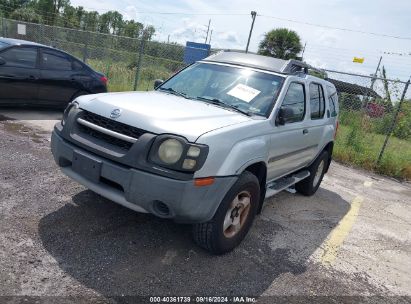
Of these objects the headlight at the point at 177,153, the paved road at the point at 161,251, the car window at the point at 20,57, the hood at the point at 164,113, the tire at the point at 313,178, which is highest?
the hood at the point at 164,113

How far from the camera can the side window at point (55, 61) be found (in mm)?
8375

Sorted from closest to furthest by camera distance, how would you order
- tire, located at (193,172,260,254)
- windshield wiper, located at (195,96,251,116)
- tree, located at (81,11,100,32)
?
tire, located at (193,172,260,254) → windshield wiper, located at (195,96,251,116) → tree, located at (81,11,100,32)

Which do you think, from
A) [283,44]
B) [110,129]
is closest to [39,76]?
[110,129]

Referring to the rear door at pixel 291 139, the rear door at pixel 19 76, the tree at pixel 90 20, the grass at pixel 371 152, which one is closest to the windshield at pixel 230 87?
the rear door at pixel 291 139

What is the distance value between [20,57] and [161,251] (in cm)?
602

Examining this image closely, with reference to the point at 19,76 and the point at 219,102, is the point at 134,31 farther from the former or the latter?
the point at 219,102

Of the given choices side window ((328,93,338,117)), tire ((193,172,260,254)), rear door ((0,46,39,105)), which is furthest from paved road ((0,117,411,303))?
rear door ((0,46,39,105))

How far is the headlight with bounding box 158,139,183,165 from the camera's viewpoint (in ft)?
10.4

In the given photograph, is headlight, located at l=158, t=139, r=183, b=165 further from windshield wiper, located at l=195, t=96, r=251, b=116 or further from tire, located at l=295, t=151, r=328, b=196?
tire, located at l=295, t=151, r=328, b=196

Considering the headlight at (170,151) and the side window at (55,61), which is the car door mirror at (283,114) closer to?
the headlight at (170,151)

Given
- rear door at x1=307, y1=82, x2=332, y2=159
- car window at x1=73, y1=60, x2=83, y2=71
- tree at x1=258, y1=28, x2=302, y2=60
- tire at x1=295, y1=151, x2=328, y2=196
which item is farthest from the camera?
tree at x1=258, y1=28, x2=302, y2=60

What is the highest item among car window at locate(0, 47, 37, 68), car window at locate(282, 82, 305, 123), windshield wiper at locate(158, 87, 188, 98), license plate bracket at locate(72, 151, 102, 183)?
car window at locate(282, 82, 305, 123)

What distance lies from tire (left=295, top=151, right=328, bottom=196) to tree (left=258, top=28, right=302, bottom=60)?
89.1 ft

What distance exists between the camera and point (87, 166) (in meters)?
3.48
